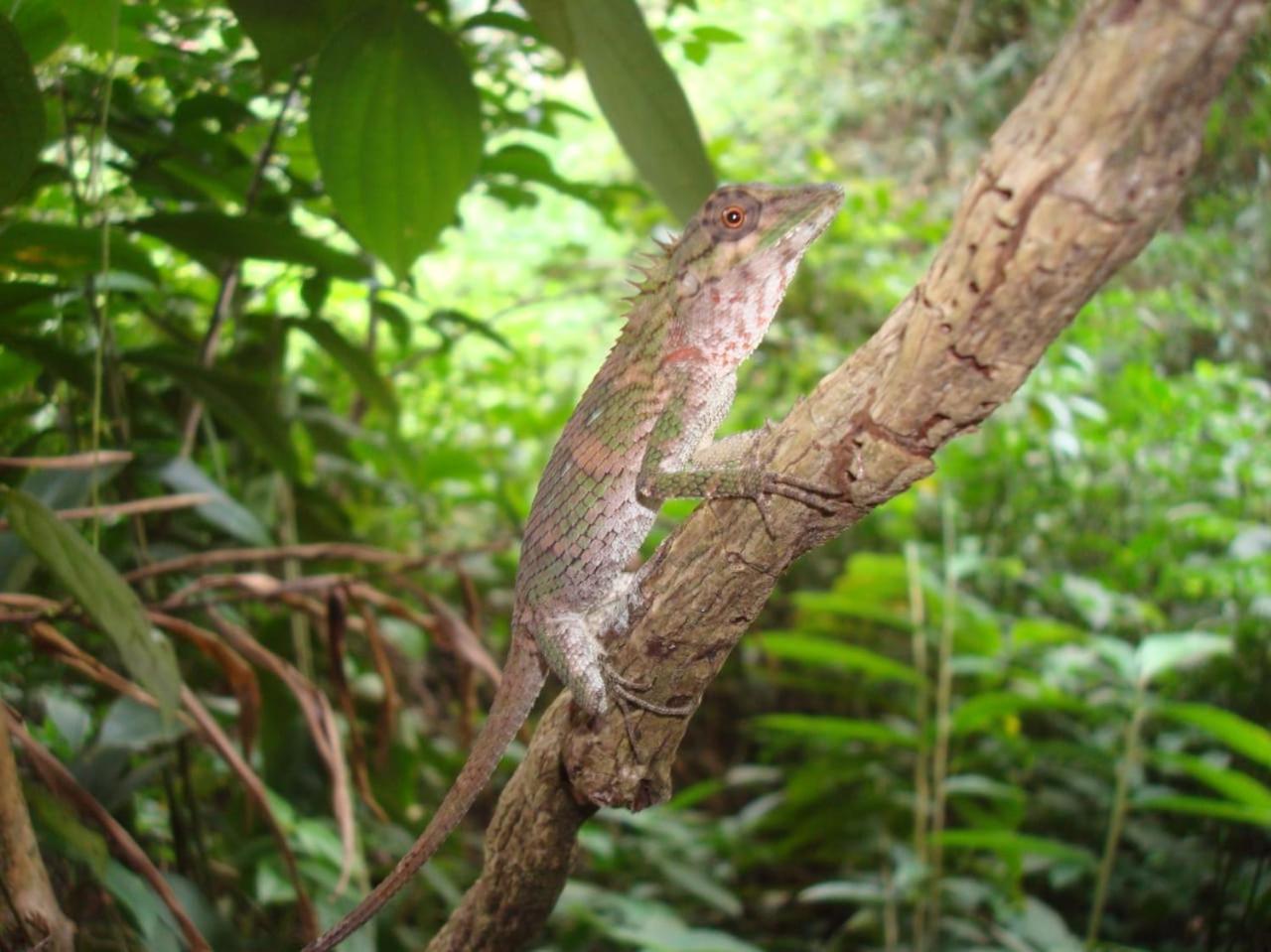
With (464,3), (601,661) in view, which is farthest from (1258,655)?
(464,3)

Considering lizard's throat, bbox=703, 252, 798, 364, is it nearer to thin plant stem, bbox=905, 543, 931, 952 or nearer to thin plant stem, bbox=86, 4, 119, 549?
thin plant stem, bbox=86, 4, 119, 549

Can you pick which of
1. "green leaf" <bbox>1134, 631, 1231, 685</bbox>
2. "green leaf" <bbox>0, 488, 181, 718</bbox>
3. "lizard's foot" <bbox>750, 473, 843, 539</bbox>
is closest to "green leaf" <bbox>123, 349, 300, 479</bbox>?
"green leaf" <bbox>0, 488, 181, 718</bbox>

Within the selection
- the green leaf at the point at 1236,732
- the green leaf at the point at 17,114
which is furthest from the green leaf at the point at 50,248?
the green leaf at the point at 1236,732

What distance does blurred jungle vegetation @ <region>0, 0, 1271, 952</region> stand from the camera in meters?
1.62

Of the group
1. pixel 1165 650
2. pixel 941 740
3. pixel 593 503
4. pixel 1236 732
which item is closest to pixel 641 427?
pixel 593 503

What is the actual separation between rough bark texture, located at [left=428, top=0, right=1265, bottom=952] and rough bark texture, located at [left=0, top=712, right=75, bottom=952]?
0.74 meters

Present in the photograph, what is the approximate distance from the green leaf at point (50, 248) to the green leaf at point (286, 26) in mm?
570

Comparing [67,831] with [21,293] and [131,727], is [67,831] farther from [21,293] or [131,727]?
[21,293]

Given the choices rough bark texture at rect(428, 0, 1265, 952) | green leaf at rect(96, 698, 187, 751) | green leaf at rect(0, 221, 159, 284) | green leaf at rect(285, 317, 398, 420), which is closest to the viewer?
rough bark texture at rect(428, 0, 1265, 952)

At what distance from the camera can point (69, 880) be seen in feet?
6.33

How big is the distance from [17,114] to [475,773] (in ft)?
3.99

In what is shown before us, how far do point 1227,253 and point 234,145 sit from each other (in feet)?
17.8

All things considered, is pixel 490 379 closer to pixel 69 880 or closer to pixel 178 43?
pixel 178 43

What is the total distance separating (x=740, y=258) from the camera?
166 cm
